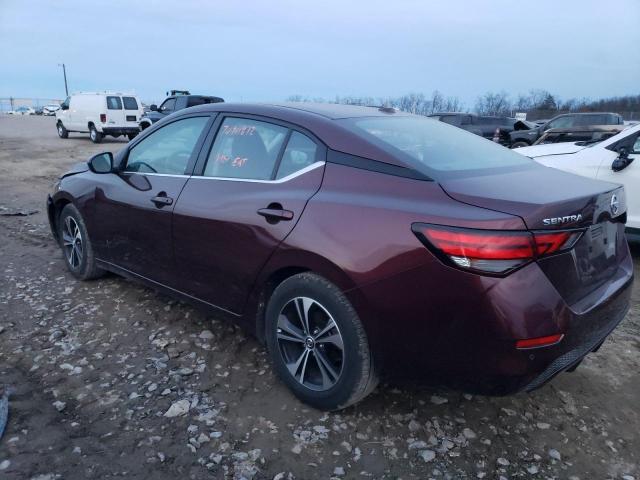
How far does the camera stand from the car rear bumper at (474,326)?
2.12m

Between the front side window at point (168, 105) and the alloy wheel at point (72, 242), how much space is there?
Answer: 16794 mm

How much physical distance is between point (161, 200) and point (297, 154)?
1134 mm

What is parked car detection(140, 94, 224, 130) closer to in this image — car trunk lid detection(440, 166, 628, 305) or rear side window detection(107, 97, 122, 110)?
rear side window detection(107, 97, 122, 110)

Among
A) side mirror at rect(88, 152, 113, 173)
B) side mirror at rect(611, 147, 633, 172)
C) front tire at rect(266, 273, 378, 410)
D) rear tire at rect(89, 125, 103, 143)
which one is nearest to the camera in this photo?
front tire at rect(266, 273, 378, 410)

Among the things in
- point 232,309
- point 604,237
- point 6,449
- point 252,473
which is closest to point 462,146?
point 604,237

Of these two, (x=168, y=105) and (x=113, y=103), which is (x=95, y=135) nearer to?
(x=113, y=103)

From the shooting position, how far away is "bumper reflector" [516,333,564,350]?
2143 mm

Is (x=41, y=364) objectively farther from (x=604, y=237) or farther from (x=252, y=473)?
(x=604, y=237)

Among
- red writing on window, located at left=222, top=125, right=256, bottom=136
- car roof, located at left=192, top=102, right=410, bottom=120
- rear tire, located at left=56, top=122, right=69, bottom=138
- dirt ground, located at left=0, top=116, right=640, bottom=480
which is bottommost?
dirt ground, located at left=0, top=116, right=640, bottom=480

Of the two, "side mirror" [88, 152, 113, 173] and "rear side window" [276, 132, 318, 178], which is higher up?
"rear side window" [276, 132, 318, 178]

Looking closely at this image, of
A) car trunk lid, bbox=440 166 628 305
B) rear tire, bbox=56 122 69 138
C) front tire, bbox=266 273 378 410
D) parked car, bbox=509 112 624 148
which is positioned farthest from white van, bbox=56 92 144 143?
car trunk lid, bbox=440 166 628 305

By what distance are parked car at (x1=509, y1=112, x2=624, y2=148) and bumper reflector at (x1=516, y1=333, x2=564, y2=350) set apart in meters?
15.7

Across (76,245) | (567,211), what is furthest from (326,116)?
(76,245)

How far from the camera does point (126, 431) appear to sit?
2621mm
